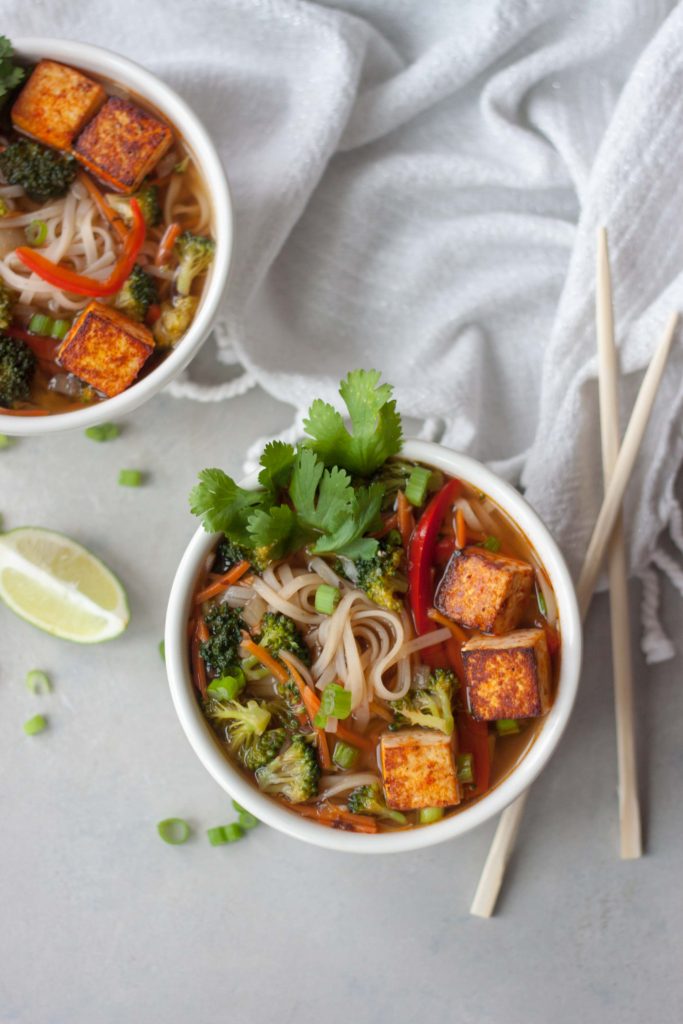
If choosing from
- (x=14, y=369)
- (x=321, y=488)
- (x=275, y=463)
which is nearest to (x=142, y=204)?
(x=14, y=369)

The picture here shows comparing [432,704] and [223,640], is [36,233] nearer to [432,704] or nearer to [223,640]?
[223,640]

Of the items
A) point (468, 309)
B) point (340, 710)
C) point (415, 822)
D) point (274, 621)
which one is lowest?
point (415, 822)

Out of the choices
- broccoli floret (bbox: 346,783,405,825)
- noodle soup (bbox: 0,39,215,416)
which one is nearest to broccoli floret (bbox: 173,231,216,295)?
noodle soup (bbox: 0,39,215,416)

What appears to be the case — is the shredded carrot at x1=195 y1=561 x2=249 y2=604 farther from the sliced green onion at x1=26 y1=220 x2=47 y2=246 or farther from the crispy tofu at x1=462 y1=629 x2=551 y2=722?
the sliced green onion at x1=26 y1=220 x2=47 y2=246

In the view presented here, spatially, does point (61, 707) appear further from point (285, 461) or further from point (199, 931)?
point (285, 461)

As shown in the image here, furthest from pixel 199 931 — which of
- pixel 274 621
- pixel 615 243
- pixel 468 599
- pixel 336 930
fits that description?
pixel 615 243

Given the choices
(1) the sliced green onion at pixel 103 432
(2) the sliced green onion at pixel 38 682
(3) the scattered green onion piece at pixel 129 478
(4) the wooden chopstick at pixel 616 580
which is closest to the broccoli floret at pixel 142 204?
(1) the sliced green onion at pixel 103 432
